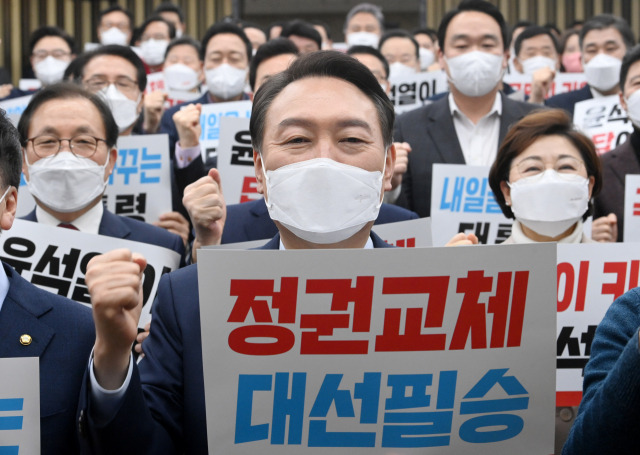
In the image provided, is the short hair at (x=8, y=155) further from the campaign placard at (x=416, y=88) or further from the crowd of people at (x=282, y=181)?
the campaign placard at (x=416, y=88)

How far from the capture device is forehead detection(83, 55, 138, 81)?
200 inches

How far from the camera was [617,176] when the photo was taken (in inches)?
174

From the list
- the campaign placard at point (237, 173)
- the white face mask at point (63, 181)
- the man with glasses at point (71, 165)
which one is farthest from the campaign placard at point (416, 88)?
the white face mask at point (63, 181)

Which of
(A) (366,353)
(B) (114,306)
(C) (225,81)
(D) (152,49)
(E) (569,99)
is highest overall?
(D) (152,49)

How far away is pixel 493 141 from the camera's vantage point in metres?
4.84

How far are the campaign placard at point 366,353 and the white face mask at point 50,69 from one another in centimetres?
673

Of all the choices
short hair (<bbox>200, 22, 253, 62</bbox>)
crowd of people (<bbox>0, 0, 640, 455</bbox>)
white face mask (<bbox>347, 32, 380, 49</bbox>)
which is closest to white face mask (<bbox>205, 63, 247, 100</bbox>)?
crowd of people (<bbox>0, 0, 640, 455</bbox>)

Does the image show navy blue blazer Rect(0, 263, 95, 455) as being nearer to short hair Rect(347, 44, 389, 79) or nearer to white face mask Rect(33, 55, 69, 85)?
short hair Rect(347, 44, 389, 79)

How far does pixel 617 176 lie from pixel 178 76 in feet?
13.8

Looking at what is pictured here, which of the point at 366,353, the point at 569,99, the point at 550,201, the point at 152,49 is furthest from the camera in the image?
the point at 152,49

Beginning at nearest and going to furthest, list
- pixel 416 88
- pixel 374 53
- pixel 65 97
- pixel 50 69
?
1. pixel 65 97
2. pixel 374 53
3. pixel 416 88
4. pixel 50 69

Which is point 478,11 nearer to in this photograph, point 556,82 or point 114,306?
point 556,82

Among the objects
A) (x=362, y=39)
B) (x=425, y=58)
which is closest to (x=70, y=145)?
(x=362, y=39)

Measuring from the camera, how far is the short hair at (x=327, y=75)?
2.41 m
